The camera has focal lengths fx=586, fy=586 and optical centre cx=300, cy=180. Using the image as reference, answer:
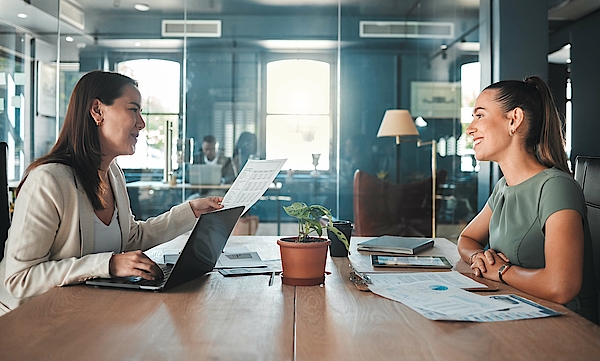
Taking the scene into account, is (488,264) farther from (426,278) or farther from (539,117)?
(539,117)

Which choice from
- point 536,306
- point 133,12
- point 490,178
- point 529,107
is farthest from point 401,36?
Result: point 536,306

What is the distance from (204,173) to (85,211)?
3.49 metres

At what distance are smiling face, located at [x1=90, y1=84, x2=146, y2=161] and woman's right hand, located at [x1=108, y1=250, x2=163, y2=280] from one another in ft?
1.80

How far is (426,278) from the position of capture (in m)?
1.55

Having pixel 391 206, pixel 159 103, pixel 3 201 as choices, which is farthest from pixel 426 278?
pixel 159 103

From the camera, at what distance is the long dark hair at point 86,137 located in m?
1.71

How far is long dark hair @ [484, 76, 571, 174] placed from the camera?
6.03ft

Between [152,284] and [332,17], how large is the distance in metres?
4.16

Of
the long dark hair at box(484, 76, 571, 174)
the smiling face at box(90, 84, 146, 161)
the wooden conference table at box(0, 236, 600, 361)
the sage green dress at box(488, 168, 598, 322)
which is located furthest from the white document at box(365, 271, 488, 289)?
the smiling face at box(90, 84, 146, 161)

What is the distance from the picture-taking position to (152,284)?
140 cm

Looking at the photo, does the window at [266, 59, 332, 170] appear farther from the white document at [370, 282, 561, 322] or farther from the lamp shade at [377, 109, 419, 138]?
the white document at [370, 282, 561, 322]

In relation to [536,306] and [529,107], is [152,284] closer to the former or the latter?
[536,306]

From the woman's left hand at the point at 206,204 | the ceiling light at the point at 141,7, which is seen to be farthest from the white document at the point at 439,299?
the ceiling light at the point at 141,7

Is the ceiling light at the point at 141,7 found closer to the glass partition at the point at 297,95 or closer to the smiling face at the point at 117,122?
the glass partition at the point at 297,95
